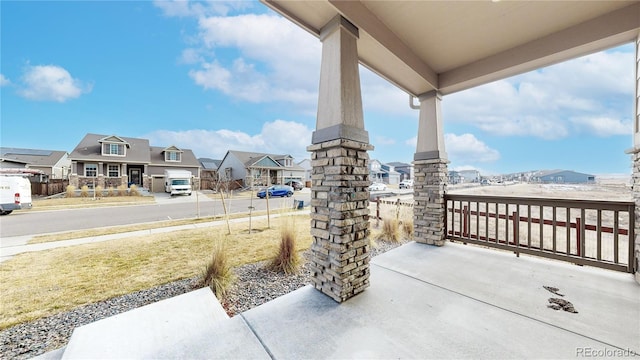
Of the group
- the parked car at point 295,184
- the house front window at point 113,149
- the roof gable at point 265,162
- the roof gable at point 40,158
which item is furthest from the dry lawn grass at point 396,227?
the roof gable at point 40,158

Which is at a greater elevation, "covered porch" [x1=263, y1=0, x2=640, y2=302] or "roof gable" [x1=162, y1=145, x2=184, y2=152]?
"roof gable" [x1=162, y1=145, x2=184, y2=152]

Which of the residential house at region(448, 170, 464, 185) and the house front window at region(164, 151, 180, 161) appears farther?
the house front window at region(164, 151, 180, 161)

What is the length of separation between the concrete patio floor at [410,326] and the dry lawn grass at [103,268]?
1.06 metres

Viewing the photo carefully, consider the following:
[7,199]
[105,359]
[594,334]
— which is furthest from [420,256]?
[7,199]

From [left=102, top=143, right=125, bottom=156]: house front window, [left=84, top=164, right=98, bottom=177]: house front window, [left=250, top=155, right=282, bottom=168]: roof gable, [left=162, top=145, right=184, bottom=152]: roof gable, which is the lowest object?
[left=84, top=164, right=98, bottom=177]: house front window

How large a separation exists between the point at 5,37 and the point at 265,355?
12.4 metres

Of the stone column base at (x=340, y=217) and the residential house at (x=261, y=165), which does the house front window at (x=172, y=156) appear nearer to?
the residential house at (x=261, y=165)

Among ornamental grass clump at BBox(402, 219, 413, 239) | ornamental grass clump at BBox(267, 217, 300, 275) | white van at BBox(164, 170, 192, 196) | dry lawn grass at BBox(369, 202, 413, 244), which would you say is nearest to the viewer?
ornamental grass clump at BBox(267, 217, 300, 275)

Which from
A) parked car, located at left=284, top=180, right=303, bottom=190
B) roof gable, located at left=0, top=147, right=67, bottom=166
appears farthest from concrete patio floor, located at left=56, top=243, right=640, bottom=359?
roof gable, located at left=0, top=147, right=67, bottom=166

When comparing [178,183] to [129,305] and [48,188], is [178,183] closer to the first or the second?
[48,188]

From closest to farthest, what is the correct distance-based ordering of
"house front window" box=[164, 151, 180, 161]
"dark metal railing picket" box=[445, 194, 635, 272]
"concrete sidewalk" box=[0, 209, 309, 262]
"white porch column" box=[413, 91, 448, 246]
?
"dark metal railing picket" box=[445, 194, 635, 272], "white porch column" box=[413, 91, 448, 246], "concrete sidewalk" box=[0, 209, 309, 262], "house front window" box=[164, 151, 180, 161]

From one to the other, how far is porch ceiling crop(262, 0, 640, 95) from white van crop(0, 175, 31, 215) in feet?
45.9

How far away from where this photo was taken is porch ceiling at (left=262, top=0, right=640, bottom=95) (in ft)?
8.43

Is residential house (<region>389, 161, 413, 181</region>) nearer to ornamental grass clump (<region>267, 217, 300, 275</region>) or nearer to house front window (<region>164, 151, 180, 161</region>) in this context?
house front window (<region>164, 151, 180, 161</region>)
